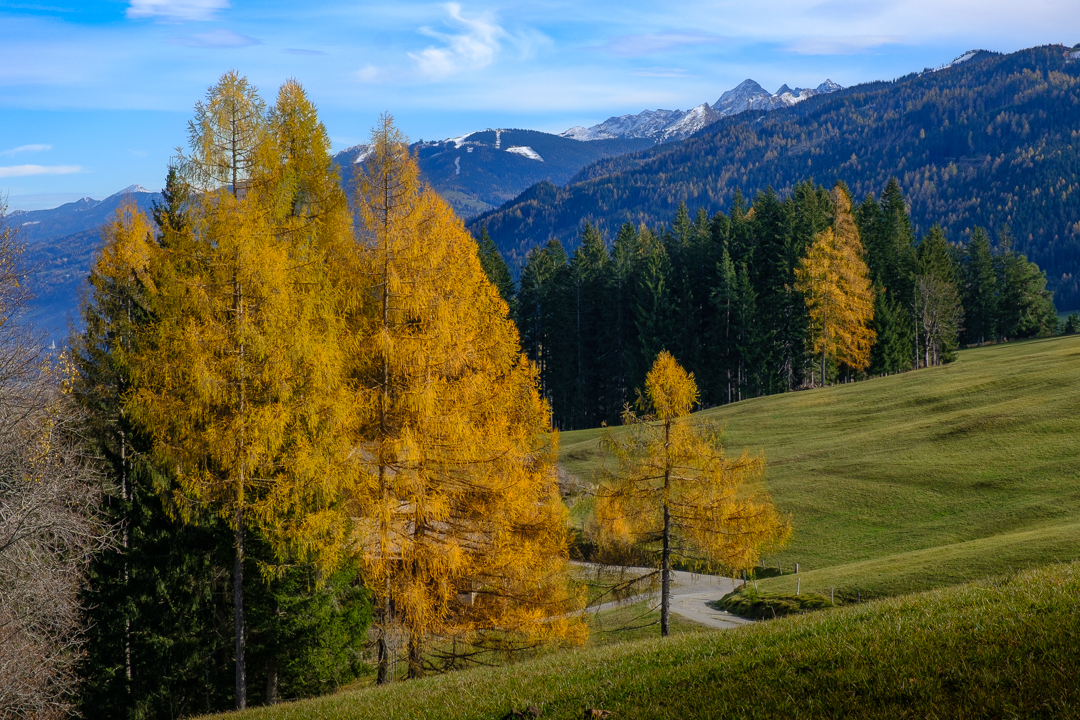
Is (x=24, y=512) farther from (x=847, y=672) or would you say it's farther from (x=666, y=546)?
(x=666, y=546)

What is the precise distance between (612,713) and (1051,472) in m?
37.1

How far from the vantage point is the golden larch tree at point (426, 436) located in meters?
17.5

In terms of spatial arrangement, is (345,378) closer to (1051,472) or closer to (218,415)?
(218,415)

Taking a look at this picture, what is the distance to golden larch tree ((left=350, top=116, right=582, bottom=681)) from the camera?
17484mm

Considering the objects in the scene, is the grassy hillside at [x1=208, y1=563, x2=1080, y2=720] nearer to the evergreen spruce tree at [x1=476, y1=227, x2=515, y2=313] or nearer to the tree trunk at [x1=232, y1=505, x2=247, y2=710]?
the tree trunk at [x1=232, y1=505, x2=247, y2=710]

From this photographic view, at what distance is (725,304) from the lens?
74.0 metres

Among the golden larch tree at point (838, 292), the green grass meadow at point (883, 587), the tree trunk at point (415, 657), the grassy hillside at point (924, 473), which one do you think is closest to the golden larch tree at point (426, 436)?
the tree trunk at point (415, 657)

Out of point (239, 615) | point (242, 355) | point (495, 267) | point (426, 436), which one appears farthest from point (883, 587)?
point (495, 267)

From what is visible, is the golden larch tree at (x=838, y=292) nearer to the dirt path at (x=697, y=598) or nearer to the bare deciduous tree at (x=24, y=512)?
the dirt path at (x=697, y=598)

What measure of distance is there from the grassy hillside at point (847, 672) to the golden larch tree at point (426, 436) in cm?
617

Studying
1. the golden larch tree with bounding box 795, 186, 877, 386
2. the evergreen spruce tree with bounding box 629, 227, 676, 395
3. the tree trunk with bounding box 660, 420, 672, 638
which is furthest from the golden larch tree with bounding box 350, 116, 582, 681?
the evergreen spruce tree with bounding box 629, 227, 676, 395

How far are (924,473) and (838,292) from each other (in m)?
26.0

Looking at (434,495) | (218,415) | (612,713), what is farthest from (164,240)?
(612,713)

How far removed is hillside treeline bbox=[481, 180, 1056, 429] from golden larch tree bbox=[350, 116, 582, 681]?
50.5 metres
